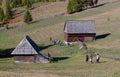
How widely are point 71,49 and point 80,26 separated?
8.97 m

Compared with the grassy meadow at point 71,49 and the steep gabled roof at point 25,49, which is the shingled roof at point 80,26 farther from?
the steep gabled roof at point 25,49

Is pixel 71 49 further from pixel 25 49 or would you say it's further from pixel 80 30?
pixel 25 49

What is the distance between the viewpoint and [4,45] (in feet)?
284

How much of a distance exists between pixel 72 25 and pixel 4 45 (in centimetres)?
1947

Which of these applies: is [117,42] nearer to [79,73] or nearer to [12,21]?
[79,73]

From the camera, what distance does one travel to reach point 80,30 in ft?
250

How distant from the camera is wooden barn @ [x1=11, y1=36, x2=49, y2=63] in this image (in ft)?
188

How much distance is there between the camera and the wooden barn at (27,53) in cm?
5741

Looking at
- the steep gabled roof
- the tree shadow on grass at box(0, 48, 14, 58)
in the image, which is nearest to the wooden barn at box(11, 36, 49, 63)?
the steep gabled roof

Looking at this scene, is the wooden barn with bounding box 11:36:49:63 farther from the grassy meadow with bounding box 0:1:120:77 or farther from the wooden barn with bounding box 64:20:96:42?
the wooden barn with bounding box 64:20:96:42

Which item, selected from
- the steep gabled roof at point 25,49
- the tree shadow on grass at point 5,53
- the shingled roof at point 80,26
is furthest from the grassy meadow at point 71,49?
the shingled roof at point 80,26

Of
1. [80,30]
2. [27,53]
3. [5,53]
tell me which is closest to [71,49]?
[80,30]

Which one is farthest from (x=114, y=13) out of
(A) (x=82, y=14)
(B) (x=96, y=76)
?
(B) (x=96, y=76)

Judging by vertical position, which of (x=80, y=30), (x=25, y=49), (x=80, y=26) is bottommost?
(x=80, y=30)
